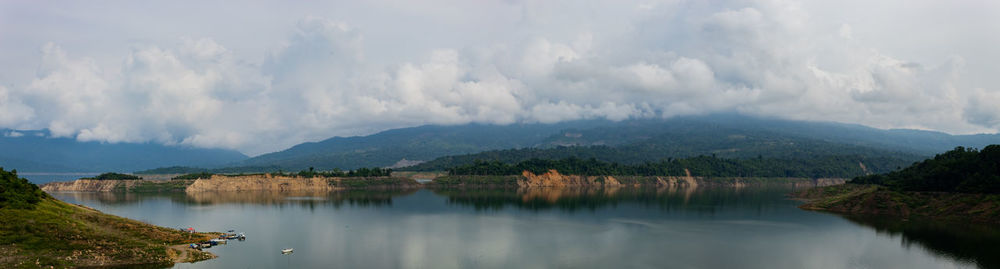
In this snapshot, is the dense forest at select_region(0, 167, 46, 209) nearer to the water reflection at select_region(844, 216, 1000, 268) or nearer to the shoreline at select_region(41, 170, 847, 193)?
the water reflection at select_region(844, 216, 1000, 268)

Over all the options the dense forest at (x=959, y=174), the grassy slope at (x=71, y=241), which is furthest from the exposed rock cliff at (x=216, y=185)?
the dense forest at (x=959, y=174)

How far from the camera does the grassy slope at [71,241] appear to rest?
4234 cm

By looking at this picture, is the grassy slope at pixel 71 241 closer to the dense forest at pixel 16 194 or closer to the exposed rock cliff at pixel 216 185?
the dense forest at pixel 16 194

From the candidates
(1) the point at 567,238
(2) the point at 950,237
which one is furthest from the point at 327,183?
(2) the point at 950,237

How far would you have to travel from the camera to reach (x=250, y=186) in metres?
156

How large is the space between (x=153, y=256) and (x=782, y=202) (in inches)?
4719

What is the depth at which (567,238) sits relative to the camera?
63.6 metres

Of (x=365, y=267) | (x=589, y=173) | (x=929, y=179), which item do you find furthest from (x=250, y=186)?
(x=929, y=179)

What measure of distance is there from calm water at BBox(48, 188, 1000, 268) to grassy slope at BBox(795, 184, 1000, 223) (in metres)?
6.53

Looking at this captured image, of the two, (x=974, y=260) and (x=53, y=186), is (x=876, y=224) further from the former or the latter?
(x=53, y=186)

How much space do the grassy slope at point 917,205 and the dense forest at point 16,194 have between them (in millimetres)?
110108

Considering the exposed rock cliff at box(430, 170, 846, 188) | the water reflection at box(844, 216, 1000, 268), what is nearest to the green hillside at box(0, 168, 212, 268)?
the water reflection at box(844, 216, 1000, 268)

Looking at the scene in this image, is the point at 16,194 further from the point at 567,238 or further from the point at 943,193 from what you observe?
the point at 943,193

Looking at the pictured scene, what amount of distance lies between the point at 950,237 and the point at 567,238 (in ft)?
146
